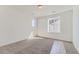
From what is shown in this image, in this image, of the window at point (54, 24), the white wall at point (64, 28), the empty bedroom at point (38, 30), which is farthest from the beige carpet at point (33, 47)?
the window at point (54, 24)

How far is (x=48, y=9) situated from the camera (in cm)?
177

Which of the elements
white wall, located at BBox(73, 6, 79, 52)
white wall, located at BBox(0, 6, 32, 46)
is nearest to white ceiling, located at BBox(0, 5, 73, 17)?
white wall, located at BBox(0, 6, 32, 46)

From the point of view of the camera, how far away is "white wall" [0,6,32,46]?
1.71 metres

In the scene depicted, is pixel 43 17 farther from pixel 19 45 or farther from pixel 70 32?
pixel 19 45

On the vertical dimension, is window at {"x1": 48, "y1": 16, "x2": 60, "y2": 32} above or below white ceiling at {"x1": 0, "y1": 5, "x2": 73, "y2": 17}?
below

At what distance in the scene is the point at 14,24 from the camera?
1792 mm

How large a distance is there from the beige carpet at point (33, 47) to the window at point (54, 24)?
0.73 feet

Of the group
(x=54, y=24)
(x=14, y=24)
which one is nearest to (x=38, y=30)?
(x=54, y=24)

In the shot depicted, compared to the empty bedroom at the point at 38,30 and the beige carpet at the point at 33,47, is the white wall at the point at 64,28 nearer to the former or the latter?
the empty bedroom at the point at 38,30

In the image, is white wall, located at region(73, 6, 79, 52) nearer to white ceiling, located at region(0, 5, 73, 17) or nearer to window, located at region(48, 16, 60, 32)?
white ceiling, located at region(0, 5, 73, 17)

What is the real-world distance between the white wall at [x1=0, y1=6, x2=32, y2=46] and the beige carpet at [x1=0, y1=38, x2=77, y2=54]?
9 cm

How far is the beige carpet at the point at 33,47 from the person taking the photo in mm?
1714

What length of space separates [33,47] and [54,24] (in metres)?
0.58
